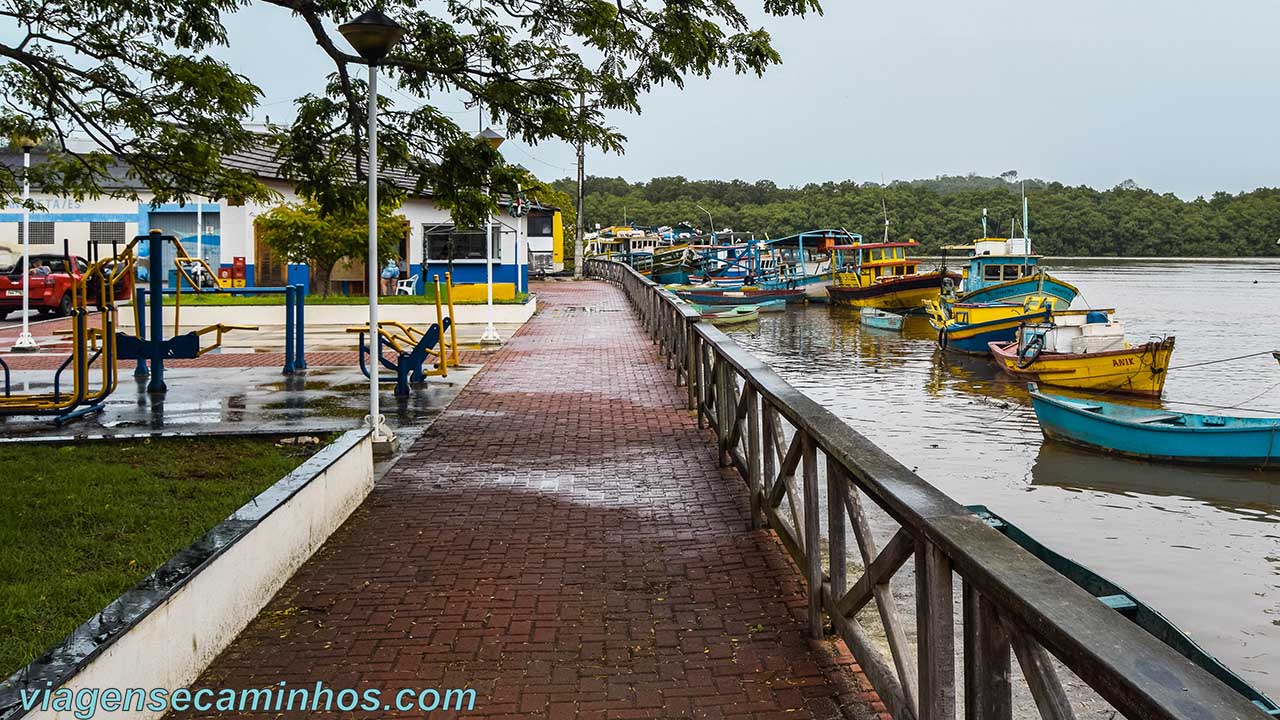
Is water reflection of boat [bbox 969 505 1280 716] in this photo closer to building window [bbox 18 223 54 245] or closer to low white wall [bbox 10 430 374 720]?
low white wall [bbox 10 430 374 720]

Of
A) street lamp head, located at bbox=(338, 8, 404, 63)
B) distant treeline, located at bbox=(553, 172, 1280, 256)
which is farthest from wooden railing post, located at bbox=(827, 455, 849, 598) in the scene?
distant treeline, located at bbox=(553, 172, 1280, 256)

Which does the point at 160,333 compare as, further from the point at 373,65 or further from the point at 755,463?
the point at 755,463

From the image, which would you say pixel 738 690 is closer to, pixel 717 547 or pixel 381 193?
pixel 717 547

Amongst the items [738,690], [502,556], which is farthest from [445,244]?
[738,690]

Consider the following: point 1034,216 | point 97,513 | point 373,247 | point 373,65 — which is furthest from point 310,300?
point 1034,216

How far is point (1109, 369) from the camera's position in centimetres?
2231

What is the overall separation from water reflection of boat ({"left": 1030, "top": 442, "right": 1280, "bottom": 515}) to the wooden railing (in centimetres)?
857

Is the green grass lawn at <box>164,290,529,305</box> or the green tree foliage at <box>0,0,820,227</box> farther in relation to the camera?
the green grass lawn at <box>164,290,529,305</box>

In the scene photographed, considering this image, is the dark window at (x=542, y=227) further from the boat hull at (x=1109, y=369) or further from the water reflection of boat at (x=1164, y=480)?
the water reflection of boat at (x=1164, y=480)

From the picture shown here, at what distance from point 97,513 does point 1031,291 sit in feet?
103

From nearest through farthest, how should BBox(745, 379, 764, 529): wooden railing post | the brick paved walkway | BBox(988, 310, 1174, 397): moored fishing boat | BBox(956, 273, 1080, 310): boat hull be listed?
the brick paved walkway < BBox(745, 379, 764, 529): wooden railing post < BBox(988, 310, 1174, 397): moored fishing boat < BBox(956, 273, 1080, 310): boat hull

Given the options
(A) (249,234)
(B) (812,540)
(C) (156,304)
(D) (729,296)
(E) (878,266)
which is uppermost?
(A) (249,234)

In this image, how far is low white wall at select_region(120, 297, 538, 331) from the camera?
79.8 feet

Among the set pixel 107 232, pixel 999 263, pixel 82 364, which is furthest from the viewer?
pixel 999 263
